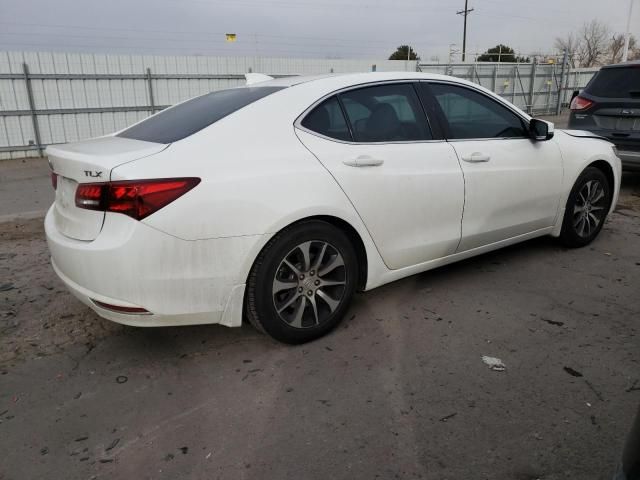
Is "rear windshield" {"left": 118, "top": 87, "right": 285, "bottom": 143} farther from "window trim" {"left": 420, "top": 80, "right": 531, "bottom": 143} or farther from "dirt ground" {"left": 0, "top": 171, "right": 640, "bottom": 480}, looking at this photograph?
"dirt ground" {"left": 0, "top": 171, "right": 640, "bottom": 480}

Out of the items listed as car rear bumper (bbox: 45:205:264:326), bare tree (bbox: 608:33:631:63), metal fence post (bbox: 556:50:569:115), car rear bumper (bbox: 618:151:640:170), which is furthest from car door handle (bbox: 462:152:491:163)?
bare tree (bbox: 608:33:631:63)

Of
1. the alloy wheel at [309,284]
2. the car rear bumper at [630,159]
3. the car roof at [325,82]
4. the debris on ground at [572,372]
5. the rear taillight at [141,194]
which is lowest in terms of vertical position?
the debris on ground at [572,372]

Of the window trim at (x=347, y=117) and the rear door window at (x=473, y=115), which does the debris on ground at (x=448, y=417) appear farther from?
the rear door window at (x=473, y=115)

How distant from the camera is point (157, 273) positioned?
8.64ft

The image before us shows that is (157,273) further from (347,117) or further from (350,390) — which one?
(347,117)

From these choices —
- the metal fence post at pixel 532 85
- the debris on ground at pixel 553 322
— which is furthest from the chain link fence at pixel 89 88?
the metal fence post at pixel 532 85

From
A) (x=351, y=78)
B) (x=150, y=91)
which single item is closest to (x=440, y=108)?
(x=351, y=78)

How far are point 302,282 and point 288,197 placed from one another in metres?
0.54

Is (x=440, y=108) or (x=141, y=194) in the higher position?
(x=440, y=108)

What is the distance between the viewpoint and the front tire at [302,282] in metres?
2.91

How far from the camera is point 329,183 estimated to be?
305cm

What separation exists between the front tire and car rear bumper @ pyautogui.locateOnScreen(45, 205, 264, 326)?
12 centimetres

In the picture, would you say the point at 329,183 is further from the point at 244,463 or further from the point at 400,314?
the point at 244,463

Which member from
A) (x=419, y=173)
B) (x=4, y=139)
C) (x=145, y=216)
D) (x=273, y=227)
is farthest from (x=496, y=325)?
(x=4, y=139)
